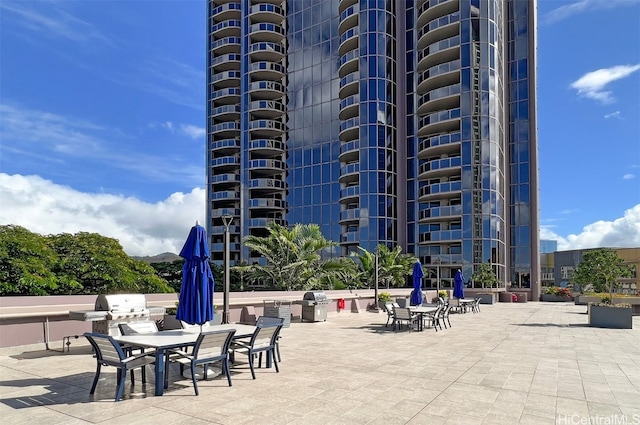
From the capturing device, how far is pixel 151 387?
7395 mm

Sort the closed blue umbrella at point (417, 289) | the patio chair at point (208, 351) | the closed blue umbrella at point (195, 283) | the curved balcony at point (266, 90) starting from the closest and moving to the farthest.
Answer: the patio chair at point (208, 351) → the closed blue umbrella at point (195, 283) → the closed blue umbrella at point (417, 289) → the curved balcony at point (266, 90)

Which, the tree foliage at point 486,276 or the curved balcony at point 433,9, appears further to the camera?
the curved balcony at point 433,9

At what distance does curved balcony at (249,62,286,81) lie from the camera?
53.6 m

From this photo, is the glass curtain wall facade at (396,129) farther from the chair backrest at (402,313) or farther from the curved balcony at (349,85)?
the chair backrest at (402,313)

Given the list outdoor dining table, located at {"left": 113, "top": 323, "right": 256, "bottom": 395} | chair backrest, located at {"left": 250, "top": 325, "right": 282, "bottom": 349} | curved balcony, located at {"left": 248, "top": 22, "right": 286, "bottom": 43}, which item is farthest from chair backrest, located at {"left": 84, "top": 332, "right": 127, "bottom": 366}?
curved balcony, located at {"left": 248, "top": 22, "right": 286, "bottom": 43}

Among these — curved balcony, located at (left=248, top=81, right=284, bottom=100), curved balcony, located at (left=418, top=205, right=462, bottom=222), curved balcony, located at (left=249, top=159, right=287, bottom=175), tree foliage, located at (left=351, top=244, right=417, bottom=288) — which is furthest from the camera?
curved balcony, located at (left=248, top=81, right=284, bottom=100)

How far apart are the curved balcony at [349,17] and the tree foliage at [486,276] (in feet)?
88.5

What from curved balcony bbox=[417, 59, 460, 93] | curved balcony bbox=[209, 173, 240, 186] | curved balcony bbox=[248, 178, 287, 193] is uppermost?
curved balcony bbox=[417, 59, 460, 93]

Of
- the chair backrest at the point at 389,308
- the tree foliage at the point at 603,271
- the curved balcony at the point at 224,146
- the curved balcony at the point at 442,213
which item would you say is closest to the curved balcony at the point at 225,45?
the curved balcony at the point at 224,146

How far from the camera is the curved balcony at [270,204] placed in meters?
51.7

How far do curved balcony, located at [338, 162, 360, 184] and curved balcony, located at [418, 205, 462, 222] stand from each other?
721cm

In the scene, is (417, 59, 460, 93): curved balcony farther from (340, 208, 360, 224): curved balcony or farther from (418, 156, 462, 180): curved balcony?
(340, 208, 360, 224): curved balcony

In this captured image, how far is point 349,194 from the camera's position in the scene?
44125 millimetres

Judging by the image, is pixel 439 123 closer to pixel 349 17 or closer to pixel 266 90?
pixel 349 17
